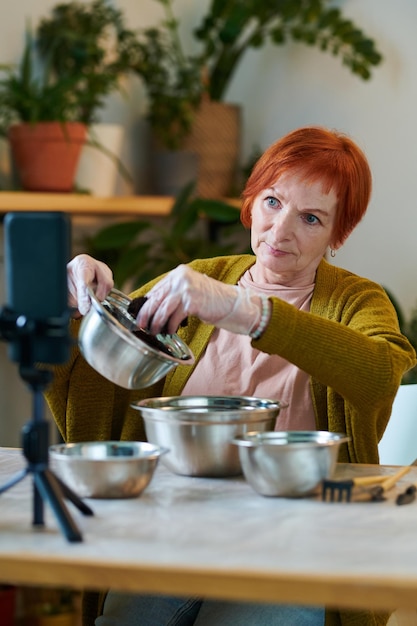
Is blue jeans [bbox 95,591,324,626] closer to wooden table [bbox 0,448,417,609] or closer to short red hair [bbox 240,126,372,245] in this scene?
wooden table [bbox 0,448,417,609]

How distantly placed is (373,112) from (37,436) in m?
2.57

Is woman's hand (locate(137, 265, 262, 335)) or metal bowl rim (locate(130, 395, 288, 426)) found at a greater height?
woman's hand (locate(137, 265, 262, 335))

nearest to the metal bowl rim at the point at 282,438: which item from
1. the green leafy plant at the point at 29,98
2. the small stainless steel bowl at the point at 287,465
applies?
the small stainless steel bowl at the point at 287,465

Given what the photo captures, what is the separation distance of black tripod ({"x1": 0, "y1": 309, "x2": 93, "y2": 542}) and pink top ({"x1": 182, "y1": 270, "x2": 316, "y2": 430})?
0.61 meters

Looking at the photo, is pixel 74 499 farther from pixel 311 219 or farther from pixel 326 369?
pixel 311 219

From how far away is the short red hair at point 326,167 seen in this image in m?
1.74

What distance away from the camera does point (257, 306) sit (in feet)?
4.50

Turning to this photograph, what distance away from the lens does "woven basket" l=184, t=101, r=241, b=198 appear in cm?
346

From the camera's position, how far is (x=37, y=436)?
1099mm

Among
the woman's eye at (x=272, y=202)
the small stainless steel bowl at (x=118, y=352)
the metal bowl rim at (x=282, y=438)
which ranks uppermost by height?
the woman's eye at (x=272, y=202)

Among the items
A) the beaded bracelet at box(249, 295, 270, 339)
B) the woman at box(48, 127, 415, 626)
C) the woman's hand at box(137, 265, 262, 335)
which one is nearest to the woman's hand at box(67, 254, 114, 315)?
the woman at box(48, 127, 415, 626)

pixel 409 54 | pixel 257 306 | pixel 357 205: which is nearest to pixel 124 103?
pixel 409 54

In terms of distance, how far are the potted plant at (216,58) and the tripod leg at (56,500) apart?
2432 millimetres

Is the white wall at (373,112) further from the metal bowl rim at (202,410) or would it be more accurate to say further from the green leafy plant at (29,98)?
the metal bowl rim at (202,410)
